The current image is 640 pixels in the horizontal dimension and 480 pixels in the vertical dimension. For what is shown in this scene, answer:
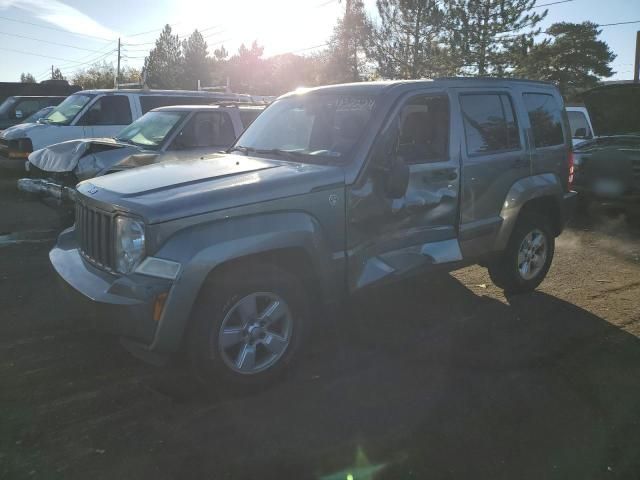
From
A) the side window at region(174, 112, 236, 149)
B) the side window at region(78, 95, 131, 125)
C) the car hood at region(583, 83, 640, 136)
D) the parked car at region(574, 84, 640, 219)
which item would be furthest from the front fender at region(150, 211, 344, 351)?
the car hood at region(583, 83, 640, 136)

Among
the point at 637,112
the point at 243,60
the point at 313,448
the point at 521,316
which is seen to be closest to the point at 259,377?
the point at 313,448

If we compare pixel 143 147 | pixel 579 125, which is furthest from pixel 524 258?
pixel 579 125

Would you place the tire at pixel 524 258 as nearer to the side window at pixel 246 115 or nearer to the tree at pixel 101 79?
the side window at pixel 246 115

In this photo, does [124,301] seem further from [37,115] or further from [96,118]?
[37,115]

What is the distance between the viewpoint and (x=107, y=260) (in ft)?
11.3

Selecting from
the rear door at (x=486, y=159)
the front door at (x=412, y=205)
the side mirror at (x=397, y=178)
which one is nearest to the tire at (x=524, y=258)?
the rear door at (x=486, y=159)

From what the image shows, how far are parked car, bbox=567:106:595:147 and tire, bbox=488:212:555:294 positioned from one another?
6754mm

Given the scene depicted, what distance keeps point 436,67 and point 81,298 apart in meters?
30.0

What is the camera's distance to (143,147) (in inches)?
312

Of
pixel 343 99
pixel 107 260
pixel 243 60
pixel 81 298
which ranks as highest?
pixel 243 60

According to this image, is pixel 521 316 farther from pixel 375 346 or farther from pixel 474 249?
pixel 375 346

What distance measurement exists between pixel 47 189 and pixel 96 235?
14.1 feet

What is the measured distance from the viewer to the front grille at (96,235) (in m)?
3.43

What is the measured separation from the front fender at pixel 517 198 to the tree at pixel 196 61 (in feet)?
222
